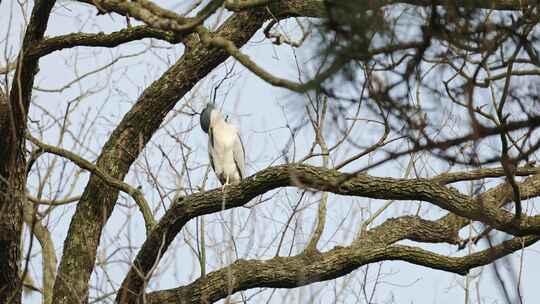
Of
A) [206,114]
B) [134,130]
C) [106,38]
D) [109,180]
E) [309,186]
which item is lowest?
[309,186]

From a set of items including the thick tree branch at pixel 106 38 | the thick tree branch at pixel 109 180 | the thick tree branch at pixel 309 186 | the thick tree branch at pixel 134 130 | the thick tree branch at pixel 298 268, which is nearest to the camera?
the thick tree branch at pixel 309 186

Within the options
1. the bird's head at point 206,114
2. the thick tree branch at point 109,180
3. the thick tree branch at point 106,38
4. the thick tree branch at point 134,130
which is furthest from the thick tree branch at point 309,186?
the bird's head at point 206,114

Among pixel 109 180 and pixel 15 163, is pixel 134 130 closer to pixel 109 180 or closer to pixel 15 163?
pixel 109 180

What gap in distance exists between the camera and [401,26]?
262 cm

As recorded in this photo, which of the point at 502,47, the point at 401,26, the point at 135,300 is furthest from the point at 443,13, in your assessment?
the point at 135,300

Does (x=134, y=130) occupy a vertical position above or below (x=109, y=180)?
above

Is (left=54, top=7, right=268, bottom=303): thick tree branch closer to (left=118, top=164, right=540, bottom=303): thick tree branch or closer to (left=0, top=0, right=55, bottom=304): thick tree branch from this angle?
(left=0, top=0, right=55, bottom=304): thick tree branch

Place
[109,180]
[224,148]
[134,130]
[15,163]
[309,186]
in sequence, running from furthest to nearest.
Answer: [224,148]
[134,130]
[109,180]
[15,163]
[309,186]

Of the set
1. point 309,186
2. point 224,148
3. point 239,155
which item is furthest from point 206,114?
point 309,186

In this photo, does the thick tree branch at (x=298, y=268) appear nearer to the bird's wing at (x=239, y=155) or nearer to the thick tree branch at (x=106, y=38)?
the thick tree branch at (x=106, y=38)

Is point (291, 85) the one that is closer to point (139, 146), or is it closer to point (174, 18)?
point (174, 18)

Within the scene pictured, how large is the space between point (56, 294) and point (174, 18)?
109 inches

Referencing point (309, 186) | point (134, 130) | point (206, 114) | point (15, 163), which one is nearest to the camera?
point (309, 186)

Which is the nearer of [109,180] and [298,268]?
[298,268]
